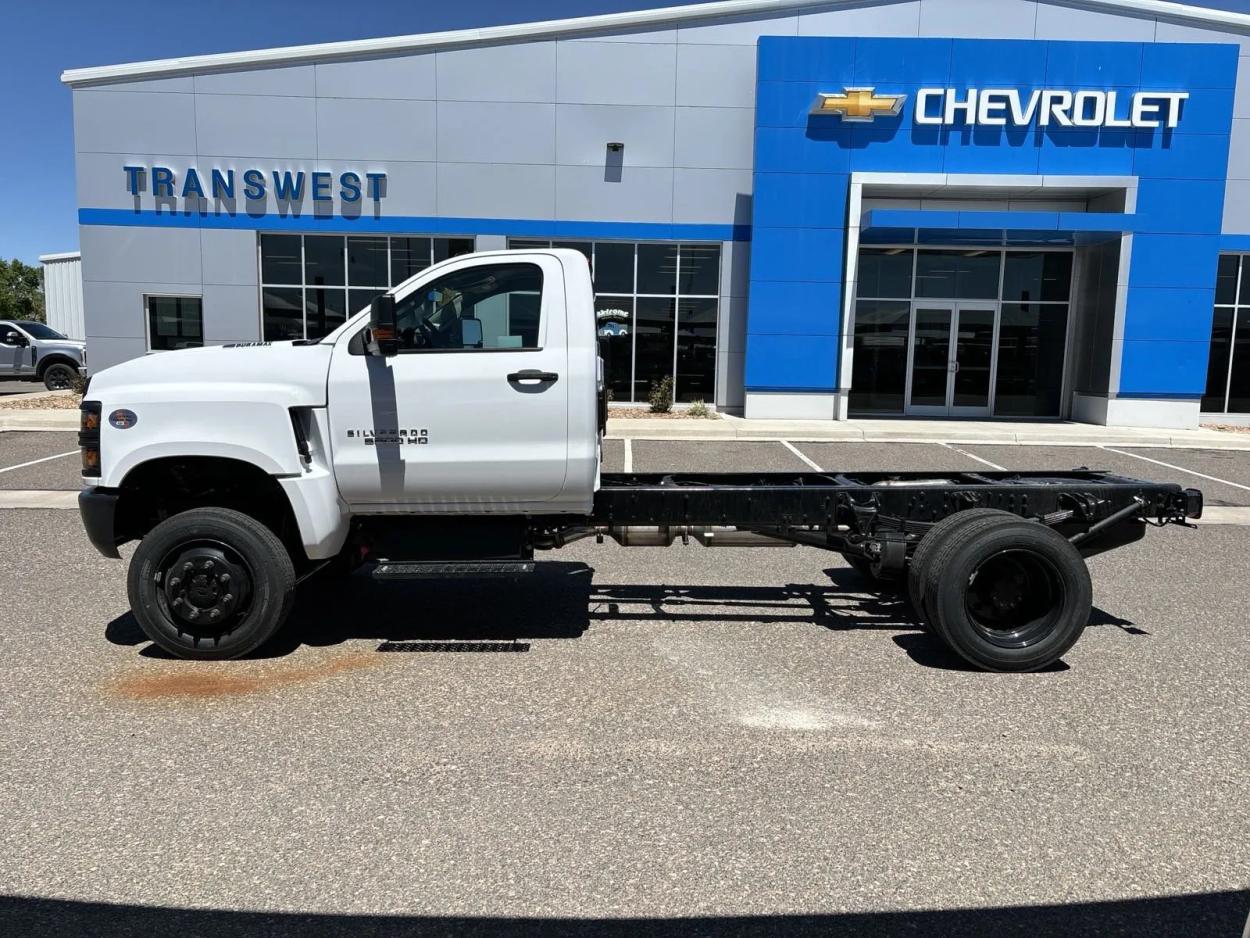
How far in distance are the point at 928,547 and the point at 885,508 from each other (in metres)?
0.54

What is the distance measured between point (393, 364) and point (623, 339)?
16731 mm

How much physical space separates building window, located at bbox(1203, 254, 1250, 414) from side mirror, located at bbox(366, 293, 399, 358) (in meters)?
22.0

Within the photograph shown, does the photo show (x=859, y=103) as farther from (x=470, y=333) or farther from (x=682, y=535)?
(x=470, y=333)

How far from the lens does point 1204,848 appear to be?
11.2 ft

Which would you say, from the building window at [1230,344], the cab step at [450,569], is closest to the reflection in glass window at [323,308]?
the cab step at [450,569]

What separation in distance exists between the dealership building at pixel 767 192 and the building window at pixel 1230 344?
75 millimetres

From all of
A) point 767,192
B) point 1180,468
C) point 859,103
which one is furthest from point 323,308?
point 1180,468

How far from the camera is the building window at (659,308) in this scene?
2158 cm

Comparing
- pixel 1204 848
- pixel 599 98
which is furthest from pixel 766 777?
pixel 599 98

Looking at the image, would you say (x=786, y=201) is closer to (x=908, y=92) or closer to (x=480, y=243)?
(x=908, y=92)

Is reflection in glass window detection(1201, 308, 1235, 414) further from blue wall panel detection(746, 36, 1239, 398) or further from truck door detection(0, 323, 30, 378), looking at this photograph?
truck door detection(0, 323, 30, 378)

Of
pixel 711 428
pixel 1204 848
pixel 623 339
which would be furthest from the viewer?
pixel 623 339

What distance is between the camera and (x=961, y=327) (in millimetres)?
22125

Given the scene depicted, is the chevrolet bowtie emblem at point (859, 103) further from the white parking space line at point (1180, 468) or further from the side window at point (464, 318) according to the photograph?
the side window at point (464, 318)
